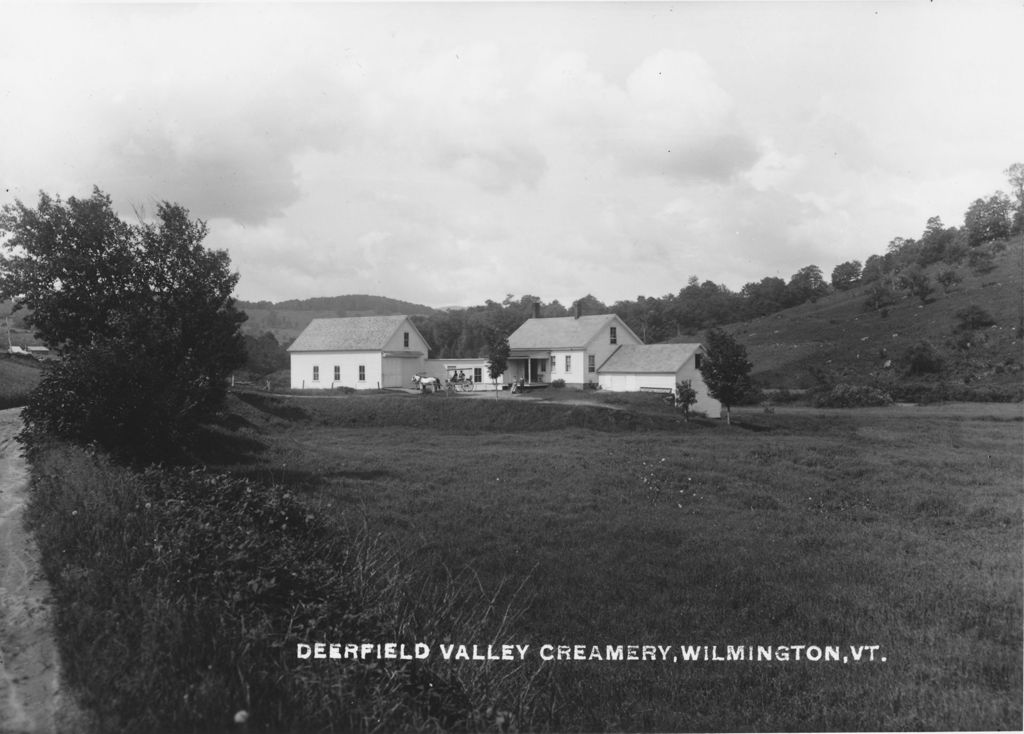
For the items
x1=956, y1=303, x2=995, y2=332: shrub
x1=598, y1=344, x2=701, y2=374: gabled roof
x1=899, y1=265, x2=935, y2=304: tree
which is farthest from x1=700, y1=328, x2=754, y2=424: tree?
x1=899, y1=265, x2=935, y2=304: tree

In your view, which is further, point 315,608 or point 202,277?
point 202,277

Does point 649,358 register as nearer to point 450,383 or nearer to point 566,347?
point 566,347

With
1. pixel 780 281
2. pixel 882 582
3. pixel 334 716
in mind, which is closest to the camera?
pixel 334 716

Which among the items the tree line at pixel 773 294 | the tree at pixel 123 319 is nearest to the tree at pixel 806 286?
the tree line at pixel 773 294

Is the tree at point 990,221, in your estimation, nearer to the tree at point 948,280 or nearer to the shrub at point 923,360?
the tree at point 948,280

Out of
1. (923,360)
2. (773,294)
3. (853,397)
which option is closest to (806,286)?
(773,294)

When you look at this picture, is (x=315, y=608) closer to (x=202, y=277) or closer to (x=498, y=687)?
(x=498, y=687)

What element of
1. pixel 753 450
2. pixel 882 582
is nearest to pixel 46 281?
pixel 882 582
